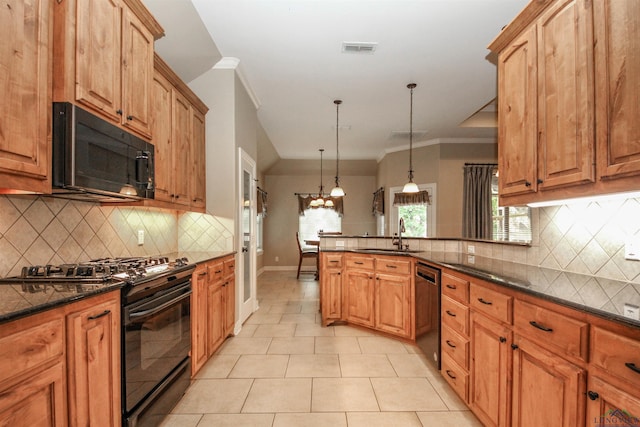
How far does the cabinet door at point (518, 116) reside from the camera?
5.67 ft

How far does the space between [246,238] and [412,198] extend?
13.1 ft

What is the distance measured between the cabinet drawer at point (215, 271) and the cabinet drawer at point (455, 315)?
1.89 meters

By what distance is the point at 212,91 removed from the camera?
3.43 m

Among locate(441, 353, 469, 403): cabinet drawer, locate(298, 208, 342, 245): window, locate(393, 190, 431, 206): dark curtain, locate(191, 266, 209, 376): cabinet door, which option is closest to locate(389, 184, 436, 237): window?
locate(393, 190, 431, 206): dark curtain

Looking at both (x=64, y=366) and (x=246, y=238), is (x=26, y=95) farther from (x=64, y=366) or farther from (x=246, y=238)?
(x=246, y=238)

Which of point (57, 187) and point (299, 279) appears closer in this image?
point (57, 187)

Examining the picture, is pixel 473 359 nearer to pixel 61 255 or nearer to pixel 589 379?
pixel 589 379

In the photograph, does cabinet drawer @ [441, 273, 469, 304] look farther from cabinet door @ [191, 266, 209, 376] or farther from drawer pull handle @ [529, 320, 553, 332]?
cabinet door @ [191, 266, 209, 376]

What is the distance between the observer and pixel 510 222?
4859 mm

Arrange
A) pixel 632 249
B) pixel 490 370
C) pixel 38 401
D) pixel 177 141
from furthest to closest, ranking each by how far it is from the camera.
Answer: pixel 177 141, pixel 490 370, pixel 632 249, pixel 38 401

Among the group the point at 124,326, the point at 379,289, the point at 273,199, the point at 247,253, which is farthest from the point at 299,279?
the point at 124,326

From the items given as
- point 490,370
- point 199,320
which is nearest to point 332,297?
point 199,320

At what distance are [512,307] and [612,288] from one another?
0.40 meters

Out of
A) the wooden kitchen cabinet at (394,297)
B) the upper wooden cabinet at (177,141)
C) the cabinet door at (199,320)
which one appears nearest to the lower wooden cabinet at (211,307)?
the cabinet door at (199,320)
